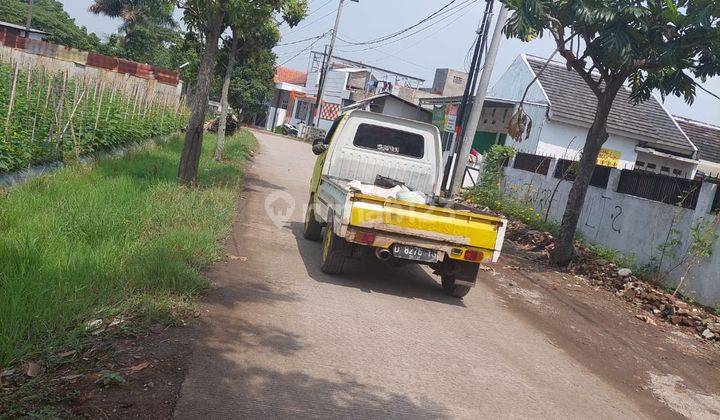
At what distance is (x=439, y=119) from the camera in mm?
30594

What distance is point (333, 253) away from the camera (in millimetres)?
7871

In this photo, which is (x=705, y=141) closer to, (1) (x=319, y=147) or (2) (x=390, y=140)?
(2) (x=390, y=140)

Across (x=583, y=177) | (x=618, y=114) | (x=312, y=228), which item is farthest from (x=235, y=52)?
(x=618, y=114)

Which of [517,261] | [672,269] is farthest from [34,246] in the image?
[672,269]

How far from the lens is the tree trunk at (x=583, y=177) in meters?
11.4

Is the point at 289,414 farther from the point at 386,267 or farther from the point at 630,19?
the point at 630,19

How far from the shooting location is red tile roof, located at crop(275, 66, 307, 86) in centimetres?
7738

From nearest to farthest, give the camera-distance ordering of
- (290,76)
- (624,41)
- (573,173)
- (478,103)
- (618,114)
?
1. (624,41)
2. (573,173)
3. (478,103)
4. (618,114)
5. (290,76)

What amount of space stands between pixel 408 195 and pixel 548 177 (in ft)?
32.5

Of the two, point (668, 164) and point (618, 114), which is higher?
point (618, 114)

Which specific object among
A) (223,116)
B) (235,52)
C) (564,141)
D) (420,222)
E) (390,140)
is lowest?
(420,222)

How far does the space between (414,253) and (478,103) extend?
1023cm

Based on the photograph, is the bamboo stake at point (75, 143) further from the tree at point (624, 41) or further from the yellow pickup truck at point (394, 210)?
the tree at point (624, 41)

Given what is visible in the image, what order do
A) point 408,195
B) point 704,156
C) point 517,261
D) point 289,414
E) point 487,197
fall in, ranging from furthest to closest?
point 704,156
point 487,197
point 517,261
point 408,195
point 289,414
